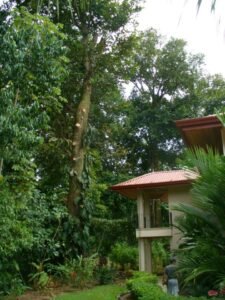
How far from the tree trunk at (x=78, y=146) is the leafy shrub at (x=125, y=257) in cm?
454

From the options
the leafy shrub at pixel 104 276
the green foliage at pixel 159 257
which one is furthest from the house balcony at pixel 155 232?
the green foliage at pixel 159 257

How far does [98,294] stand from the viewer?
1210 cm

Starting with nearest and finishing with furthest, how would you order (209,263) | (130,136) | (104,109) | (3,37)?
(209,263)
(3,37)
(104,109)
(130,136)

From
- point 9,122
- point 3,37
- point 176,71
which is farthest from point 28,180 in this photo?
point 176,71

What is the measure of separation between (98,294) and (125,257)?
7928mm

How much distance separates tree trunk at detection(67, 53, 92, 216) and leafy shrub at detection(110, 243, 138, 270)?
4539mm

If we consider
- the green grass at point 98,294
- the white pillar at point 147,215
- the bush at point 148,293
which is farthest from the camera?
the white pillar at point 147,215

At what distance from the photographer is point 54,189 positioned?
18.1 metres

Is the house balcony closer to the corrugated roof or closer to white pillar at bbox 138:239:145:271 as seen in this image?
white pillar at bbox 138:239:145:271

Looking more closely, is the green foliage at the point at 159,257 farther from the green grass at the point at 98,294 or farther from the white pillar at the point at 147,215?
the green grass at the point at 98,294

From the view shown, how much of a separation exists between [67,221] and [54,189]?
2652mm

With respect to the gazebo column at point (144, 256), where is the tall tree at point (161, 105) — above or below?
above

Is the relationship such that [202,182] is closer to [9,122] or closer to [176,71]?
[9,122]

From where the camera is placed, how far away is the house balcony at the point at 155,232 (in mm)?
15734
